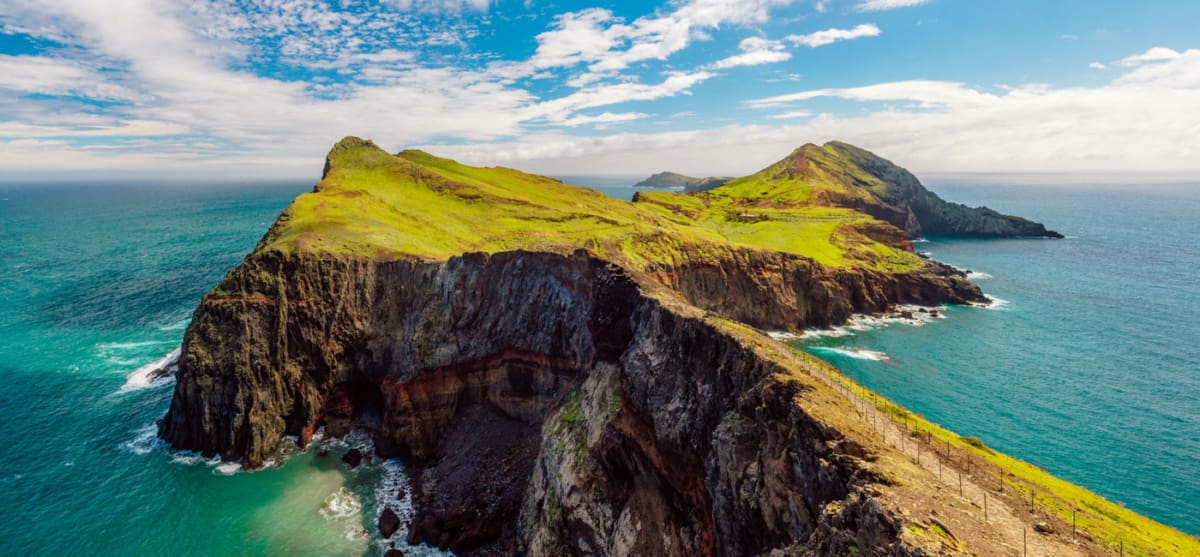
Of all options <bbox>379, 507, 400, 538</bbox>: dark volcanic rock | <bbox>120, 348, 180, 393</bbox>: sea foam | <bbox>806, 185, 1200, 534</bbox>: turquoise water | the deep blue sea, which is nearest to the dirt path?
<bbox>806, 185, 1200, 534</bbox>: turquoise water

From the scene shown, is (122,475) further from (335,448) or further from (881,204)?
(881,204)

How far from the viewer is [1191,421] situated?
51938 millimetres

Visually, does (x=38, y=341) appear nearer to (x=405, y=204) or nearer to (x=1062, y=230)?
(x=405, y=204)

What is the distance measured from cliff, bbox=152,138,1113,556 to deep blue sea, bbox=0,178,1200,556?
667 cm

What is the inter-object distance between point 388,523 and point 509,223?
59218 mm

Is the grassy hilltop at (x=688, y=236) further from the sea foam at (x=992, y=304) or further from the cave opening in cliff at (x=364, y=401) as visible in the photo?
the sea foam at (x=992, y=304)

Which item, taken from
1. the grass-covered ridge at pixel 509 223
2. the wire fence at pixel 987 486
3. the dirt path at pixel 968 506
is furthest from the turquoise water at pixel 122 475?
the dirt path at pixel 968 506

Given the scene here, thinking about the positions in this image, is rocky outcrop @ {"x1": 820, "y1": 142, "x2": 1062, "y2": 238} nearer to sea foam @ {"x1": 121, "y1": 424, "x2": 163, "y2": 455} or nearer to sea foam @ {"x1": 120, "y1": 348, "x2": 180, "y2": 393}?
sea foam @ {"x1": 120, "y1": 348, "x2": 180, "y2": 393}

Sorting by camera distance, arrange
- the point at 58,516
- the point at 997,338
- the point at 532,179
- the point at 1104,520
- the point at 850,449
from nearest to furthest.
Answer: the point at 850,449
the point at 1104,520
the point at 58,516
the point at 997,338
the point at 532,179

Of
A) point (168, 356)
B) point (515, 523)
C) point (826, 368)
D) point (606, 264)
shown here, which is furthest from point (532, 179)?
point (826, 368)

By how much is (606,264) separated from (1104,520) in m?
35.5

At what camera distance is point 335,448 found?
57.0 m

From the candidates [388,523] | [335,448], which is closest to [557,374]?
[388,523]

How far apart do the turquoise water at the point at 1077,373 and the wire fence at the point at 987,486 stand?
31.8 meters
